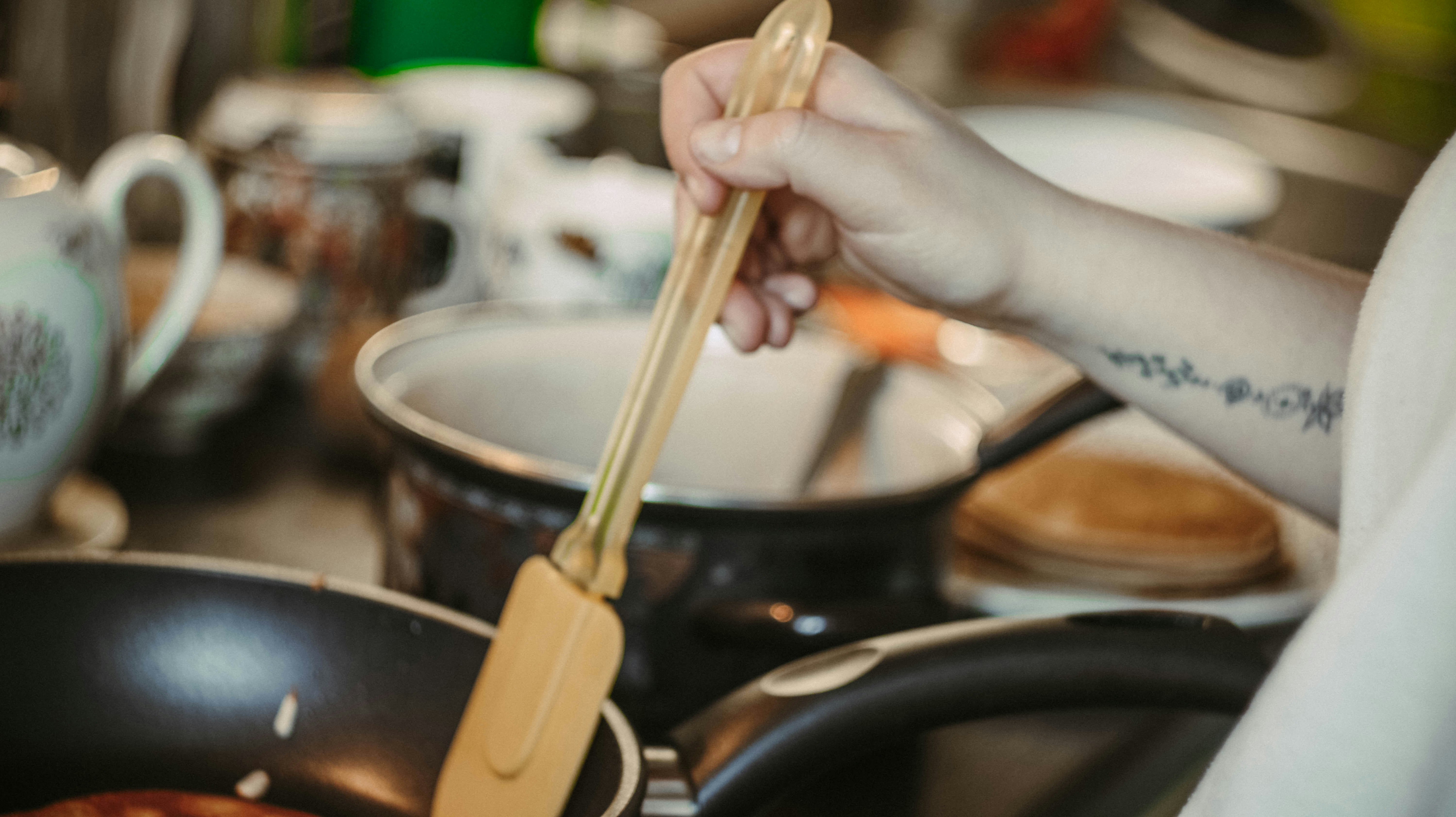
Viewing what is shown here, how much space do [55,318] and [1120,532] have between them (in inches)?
18.5

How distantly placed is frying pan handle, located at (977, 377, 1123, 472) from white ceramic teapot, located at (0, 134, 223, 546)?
0.34 metres

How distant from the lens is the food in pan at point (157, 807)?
1.04ft

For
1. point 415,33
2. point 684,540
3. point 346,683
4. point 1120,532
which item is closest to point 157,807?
point 346,683

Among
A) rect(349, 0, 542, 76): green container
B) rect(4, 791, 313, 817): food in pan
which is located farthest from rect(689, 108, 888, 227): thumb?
rect(349, 0, 542, 76): green container

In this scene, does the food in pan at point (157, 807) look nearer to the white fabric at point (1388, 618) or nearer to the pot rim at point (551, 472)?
the pot rim at point (551, 472)

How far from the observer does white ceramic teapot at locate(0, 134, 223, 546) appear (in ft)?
1.38

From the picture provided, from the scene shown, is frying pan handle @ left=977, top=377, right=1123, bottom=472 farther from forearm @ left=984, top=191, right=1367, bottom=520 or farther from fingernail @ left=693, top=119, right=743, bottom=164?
fingernail @ left=693, top=119, right=743, bottom=164

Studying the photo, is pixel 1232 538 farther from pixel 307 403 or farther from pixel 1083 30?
pixel 1083 30

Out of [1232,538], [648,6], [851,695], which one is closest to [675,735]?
[851,695]

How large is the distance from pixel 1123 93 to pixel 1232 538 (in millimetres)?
1590

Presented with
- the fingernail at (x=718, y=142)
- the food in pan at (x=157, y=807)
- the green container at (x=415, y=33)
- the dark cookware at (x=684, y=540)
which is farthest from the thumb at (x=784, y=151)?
the green container at (x=415, y=33)

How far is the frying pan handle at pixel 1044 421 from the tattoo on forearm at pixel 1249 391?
0.04 m

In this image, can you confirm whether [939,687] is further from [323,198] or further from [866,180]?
[323,198]

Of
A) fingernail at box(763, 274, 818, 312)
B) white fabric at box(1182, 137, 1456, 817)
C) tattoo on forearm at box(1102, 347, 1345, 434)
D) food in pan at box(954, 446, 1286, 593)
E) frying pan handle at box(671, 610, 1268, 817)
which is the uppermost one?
white fabric at box(1182, 137, 1456, 817)
